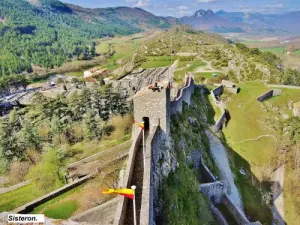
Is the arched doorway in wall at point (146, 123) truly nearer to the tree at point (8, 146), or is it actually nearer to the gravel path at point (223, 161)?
the gravel path at point (223, 161)

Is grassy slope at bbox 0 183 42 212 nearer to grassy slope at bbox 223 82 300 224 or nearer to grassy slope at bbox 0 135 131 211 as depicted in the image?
grassy slope at bbox 0 135 131 211

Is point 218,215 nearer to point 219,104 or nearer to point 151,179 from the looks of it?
point 151,179

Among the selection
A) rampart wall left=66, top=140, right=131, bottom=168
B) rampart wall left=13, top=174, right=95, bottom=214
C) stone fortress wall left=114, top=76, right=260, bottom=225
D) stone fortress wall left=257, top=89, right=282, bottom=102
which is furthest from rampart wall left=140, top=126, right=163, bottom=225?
stone fortress wall left=257, top=89, right=282, bottom=102

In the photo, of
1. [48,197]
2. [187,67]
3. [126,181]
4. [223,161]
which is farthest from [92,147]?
[187,67]

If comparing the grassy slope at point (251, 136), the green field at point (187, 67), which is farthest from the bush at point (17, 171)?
the green field at point (187, 67)

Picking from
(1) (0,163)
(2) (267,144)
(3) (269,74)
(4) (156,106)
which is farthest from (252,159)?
(3) (269,74)

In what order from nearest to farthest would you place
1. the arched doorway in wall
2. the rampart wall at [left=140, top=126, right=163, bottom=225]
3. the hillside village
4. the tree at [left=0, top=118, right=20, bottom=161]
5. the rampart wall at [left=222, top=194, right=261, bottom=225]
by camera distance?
the rampart wall at [left=140, top=126, right=163, bottom=225] → the hillside village → the arched doorway in wall → the rampart wall at [left=222, top=194, right=261, bottom=225] → the tree at [left=0, top=118, right=20, bottom=161]

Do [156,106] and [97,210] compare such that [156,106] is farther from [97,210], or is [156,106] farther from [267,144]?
[267,144]
